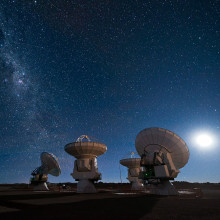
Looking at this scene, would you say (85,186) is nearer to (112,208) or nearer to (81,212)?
(112,208)

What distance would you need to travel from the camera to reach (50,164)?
4459cm

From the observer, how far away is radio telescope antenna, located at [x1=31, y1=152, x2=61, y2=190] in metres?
43.9

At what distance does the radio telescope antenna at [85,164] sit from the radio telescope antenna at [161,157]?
9.26 m

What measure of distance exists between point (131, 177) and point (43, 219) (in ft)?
126

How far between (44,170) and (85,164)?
17617mm

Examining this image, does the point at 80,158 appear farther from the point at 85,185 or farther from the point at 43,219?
the point at 43,219

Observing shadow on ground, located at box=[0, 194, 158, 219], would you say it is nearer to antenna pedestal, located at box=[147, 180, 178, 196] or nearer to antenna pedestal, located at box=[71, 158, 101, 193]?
antenna pedestal, located at box=[147, 180, 178, 196]

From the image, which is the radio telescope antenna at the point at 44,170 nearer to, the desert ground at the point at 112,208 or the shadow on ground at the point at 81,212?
the desert ground at the point at 112,208

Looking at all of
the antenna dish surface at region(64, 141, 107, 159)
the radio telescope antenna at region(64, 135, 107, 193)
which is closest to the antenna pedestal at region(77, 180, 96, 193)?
the radio telescope antenna at region(64, 135, 107, 193)

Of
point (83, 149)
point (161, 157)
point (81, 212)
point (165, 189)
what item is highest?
point (83, 149)

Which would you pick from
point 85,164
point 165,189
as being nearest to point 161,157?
point 165,189

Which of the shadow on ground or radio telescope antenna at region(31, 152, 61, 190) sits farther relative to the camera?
radio telescope antenna at region(31, 152, 61, 190)

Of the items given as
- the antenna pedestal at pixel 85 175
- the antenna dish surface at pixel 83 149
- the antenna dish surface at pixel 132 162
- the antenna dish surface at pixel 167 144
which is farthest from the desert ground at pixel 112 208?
the antenna dish surface at pixel 132 162

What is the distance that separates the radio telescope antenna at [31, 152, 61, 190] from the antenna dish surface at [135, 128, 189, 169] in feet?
82.7
